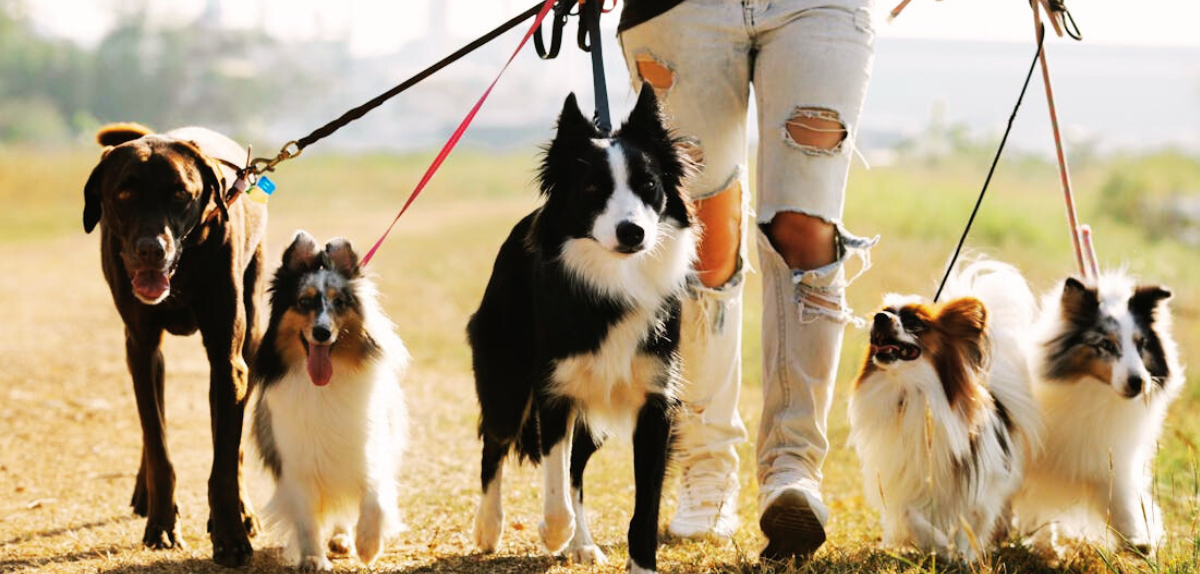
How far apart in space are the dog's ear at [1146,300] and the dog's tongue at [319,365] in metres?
2.86

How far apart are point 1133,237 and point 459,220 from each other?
11.1m

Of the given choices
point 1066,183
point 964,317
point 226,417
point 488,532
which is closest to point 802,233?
point 964,317

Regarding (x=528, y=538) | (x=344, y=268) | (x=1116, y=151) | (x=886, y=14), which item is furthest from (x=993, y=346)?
(x=1116, y=151)

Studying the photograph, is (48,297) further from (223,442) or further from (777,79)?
(777,79)

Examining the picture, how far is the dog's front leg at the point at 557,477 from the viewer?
12.5 feet

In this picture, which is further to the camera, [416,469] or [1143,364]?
[416,469]

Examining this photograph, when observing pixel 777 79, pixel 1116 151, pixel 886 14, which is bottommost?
pixel 777 79

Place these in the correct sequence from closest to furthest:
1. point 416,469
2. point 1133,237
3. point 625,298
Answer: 1. point 625,298
2. point 416,469
3. point 1133,237

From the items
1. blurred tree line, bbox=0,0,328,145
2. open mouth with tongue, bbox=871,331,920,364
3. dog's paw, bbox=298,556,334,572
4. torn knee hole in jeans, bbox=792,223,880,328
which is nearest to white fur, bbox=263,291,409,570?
dog's paw, bbox=298,556,334,572

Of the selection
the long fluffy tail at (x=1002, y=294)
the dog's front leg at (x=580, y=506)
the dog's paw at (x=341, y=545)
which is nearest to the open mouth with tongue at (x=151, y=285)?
the dog's paw at (x=341, y=545)

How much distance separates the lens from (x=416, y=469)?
20.0ft

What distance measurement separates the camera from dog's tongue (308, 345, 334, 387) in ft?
13.2

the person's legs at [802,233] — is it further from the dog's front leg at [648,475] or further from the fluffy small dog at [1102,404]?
the fluffy small dog at [1102,404]

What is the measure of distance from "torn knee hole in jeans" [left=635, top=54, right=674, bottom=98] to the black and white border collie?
0.55 meters
